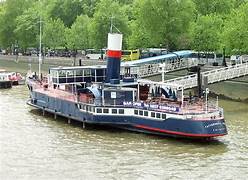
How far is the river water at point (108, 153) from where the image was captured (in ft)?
104

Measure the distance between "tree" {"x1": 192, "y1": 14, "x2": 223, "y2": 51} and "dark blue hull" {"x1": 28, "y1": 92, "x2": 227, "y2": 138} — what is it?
30116 millimetres

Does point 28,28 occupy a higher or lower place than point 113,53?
higher

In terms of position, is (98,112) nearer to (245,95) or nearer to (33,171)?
(33,171)

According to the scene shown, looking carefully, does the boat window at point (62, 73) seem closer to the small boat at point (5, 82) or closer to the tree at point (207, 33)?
the small boat at point (5, 82)

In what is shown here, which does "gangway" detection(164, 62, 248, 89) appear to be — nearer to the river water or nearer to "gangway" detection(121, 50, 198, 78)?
"gangway" detection(121, 50, 198, 78)

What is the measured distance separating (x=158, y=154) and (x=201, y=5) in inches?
2190

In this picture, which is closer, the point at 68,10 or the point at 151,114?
the point at 151,114

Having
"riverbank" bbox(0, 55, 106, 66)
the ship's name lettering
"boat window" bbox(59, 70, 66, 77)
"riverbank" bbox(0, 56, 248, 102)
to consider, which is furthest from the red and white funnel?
"riverbank" bbox(0, 55, 106, 66)

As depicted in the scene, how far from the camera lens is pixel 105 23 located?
92.2 meters

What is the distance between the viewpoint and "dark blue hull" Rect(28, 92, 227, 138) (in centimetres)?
3869

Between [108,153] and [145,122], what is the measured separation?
6061mm

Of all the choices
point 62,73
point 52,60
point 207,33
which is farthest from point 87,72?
point 52,60

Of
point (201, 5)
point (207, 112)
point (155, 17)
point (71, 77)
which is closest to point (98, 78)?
point (71, 77)

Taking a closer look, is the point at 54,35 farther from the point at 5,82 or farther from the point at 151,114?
the point at 151,114
